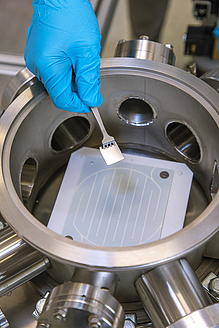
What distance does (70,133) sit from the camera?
1038 mm

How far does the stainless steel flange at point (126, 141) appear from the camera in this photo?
70 centimetres

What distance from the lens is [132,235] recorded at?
925 millimetres

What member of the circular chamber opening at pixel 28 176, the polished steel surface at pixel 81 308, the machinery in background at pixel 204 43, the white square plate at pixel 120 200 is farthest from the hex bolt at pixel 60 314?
the machinery in background at pixel 204 43

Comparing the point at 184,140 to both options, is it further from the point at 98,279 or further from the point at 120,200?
the point at 98,279

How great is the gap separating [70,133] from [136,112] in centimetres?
16

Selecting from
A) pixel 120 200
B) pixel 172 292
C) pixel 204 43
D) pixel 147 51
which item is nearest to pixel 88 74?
pixel 147 51

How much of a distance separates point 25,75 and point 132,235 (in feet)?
1.30

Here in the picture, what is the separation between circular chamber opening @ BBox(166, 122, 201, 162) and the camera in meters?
1.00

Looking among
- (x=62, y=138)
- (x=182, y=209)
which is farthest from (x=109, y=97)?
(x=182, y=209)

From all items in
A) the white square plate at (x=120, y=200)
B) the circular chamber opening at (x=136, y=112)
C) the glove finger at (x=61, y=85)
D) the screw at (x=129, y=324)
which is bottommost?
the screw at (x=129, y=324)

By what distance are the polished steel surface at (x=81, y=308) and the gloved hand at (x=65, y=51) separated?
14.2 inches

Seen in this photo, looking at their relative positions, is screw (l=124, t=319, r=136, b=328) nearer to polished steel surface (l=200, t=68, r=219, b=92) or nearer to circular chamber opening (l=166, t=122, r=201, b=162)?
circular chamber opening (l=166, t=122, r=201, b=162)

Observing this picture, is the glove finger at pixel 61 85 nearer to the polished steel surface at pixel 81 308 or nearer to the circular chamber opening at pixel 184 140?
the circular chamber opening at pixel 184 140

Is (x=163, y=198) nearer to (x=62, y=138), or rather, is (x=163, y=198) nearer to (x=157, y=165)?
(x=157, y=165)
